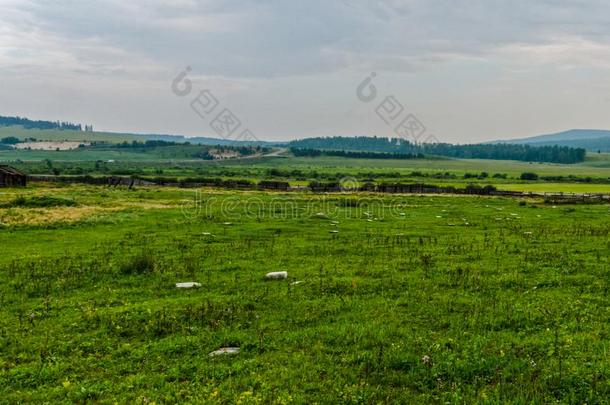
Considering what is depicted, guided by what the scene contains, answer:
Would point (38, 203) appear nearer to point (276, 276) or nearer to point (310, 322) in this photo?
point (276, 276)

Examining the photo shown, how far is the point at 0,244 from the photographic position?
24203mm

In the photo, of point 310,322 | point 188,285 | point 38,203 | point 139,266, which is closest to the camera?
point 310,322

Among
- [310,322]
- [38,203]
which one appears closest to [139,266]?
[310,322]

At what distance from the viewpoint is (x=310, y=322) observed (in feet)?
39.0

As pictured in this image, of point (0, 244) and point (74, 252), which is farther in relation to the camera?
point (0, 244)

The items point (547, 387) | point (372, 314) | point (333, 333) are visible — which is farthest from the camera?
point (372, 314)

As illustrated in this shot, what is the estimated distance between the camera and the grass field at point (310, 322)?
28.1 feet

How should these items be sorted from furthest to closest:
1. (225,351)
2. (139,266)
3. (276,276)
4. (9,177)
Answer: (9,177)
(139,266)
(276,276)
(225,351)

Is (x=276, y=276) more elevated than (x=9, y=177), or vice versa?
(x=9, y=177)

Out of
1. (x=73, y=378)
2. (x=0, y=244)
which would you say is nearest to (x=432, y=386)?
(x=73, y=378)

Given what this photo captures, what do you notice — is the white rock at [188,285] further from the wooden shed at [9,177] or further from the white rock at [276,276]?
the wooden shed at [9,177]

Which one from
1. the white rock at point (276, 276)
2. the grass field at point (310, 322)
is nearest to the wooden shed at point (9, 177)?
the grass field at point (310, 322)

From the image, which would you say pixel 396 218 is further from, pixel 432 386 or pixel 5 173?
pixel 5 173

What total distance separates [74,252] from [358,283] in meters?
13.4
